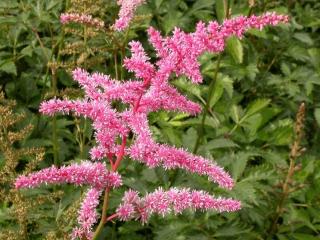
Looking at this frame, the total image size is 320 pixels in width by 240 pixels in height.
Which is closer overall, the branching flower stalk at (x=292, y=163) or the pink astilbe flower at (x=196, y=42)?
the pink astilbe flower at (x=196, y=42)

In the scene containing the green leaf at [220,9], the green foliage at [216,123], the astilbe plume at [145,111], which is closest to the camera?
the astilbe plume at [145,111]

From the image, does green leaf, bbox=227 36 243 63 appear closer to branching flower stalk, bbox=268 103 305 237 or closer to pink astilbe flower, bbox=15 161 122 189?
branching flower stalk, bbox=268 103 305 237

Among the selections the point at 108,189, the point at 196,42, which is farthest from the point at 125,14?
the point at 108,189

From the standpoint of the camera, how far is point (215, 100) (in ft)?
13.1

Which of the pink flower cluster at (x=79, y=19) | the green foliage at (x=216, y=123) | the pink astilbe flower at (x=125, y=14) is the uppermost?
the pink astilbe flower at (x=125, y=14)

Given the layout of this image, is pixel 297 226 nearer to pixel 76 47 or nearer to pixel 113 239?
pixel 113 239

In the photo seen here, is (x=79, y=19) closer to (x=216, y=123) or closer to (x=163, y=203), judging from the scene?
(x=163, y=203)

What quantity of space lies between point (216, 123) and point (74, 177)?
190 centimetres

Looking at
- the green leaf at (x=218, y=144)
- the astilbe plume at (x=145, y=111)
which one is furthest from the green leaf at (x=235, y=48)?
the astilbe plume at (x=145, y=111)

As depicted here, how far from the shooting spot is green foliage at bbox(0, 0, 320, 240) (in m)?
3.10

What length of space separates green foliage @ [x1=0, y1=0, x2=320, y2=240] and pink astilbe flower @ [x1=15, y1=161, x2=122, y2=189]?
18.7 inches

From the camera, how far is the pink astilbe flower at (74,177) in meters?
2.04

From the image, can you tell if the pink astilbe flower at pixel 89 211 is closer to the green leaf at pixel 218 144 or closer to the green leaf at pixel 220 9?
the green leaf at pixel 218 144

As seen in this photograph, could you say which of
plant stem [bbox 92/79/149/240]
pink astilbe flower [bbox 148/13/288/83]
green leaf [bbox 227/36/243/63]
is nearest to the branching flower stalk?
pink astilbe flower [bbox 148/13/288/83]
